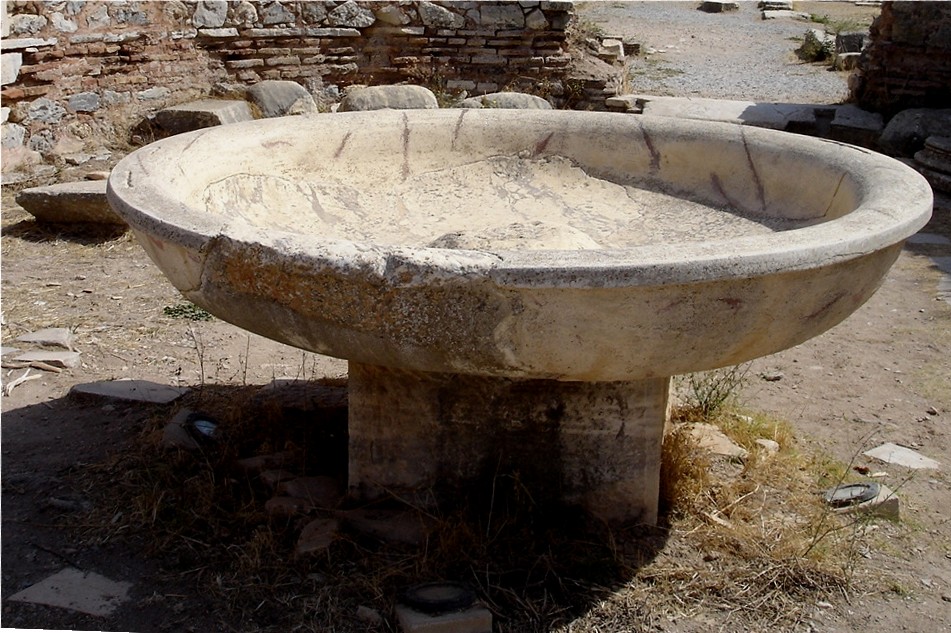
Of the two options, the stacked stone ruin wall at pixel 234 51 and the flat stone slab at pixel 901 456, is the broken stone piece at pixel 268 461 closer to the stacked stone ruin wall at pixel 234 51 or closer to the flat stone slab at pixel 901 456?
the flat stone slab at pixel 901 456

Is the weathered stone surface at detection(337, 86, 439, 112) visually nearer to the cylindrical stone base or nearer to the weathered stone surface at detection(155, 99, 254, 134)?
the weathered stone surface at detection(155, 99, 254, 134)

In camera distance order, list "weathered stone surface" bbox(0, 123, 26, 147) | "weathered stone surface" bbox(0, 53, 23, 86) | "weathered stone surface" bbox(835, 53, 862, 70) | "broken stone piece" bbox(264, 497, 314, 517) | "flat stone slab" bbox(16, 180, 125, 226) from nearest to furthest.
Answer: "broken stone piece" bbox(264, 497, 314, 517)
"flat stone slab" bbox(16, 180, 125, 226)
"weathered stone surface" bbox(0, 53, 23, 86)
"weathered stone surface" bbox(0, 123, 26, 147)
"weathered stone surface" bbox(835, 53, 862, 70)

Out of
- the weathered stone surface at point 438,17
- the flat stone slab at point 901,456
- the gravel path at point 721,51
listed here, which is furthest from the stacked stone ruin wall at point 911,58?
the flat stone slab at point 901,456

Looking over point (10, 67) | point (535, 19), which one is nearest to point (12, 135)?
point (10, 67)

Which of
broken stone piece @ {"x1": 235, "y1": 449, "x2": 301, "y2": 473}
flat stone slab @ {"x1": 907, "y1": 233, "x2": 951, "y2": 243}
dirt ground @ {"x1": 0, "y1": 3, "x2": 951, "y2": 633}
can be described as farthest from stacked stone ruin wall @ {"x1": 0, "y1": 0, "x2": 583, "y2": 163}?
broken stone piece @ {"x1": 235, "y1": 449, "x2": 301, "y2": 473}

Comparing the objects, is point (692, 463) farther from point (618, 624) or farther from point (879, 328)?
point (879, 328)

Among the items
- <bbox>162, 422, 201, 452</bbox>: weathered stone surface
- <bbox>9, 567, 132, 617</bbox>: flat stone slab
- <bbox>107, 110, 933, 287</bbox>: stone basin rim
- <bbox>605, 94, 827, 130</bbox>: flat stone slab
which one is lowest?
<bbox>605, 94, 827, 130</bbox>: flat stone slab

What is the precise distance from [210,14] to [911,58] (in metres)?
5.84

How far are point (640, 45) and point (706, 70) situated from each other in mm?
1367

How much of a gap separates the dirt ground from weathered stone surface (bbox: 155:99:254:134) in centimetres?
165

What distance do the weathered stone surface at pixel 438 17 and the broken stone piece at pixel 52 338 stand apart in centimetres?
548

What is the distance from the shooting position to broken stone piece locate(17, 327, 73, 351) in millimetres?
4051

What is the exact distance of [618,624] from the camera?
2.36 metres

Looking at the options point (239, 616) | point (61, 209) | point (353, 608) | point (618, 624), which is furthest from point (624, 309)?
point (61, 209)
